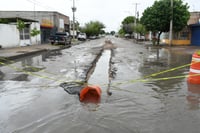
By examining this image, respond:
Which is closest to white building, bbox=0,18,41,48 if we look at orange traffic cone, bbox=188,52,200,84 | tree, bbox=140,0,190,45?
tree, bbox=140,0,190,45

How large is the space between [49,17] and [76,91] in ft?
179

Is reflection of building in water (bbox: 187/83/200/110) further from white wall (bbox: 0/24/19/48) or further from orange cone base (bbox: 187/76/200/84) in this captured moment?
white wall (bbox: 0/24/19/48)

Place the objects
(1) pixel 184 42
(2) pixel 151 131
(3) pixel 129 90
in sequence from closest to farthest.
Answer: (2) pixel 151 131, (3) pixel 129 90, (1) pixel 184 42

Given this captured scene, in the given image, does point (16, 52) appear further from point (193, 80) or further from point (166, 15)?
point (166, 15)

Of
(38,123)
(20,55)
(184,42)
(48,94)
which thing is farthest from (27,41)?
(38,123)

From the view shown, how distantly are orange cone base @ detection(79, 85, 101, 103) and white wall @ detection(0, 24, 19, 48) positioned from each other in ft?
73.1

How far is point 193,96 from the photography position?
673 cm

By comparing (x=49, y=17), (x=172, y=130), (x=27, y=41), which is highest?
(x=49, y=17)

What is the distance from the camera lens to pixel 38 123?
4727mm

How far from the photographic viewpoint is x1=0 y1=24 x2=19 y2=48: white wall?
2604 cm

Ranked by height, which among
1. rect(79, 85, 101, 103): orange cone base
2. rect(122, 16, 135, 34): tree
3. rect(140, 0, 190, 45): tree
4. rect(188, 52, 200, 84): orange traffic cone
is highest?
rect(122, 16, 135, 34): tree

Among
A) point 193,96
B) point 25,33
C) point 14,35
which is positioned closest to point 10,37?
point 14,35

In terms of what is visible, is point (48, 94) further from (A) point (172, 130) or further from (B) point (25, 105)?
(A) point (172, 130)

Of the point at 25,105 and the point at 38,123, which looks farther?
the point at 25,105
